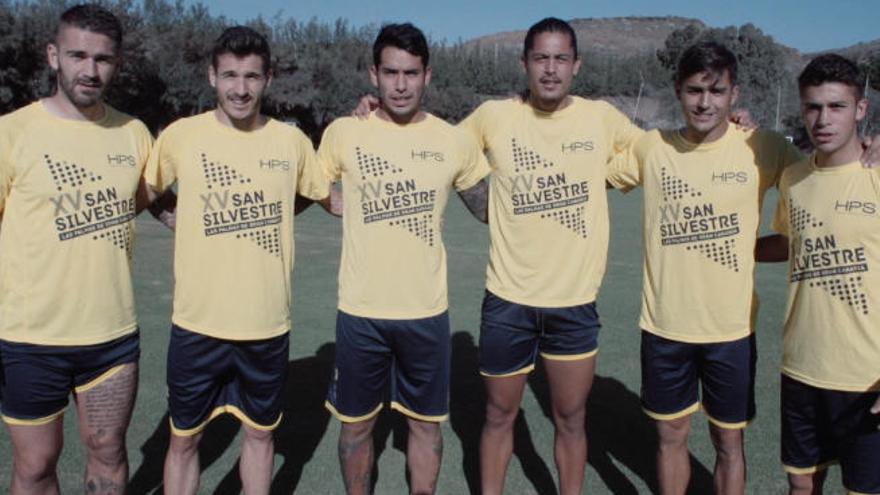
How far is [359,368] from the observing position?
3.46 metres

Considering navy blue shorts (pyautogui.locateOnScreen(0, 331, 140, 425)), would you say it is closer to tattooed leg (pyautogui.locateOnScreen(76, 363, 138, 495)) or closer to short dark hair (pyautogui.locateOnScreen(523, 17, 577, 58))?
tattooed leg (pyautogui.locateOnScreen(76, 363, 138, 495))

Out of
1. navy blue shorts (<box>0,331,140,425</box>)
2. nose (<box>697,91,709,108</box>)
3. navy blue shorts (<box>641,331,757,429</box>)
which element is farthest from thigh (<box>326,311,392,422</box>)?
nose (<box>697,91,709,108</box>)

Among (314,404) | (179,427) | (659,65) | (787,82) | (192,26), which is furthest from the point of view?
(659,65)

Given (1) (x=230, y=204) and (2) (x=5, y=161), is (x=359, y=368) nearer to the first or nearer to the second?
(1) (x=230, y=204)

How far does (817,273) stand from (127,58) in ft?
91.3

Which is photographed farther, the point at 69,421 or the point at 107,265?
the point at 69,421

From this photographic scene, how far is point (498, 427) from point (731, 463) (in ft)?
3.51

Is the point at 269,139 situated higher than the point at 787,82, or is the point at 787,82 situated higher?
the point at 787,82

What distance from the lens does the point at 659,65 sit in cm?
5272

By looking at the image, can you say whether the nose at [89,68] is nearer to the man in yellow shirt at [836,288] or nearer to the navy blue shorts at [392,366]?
the navy blue shorts at [392,366]

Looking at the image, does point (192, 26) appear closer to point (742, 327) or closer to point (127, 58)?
point (127, 58)

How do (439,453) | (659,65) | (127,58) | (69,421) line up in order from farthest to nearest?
(659,65) → (127,58) → (69,421) → (439,453)

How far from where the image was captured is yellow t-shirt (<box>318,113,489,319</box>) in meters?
3.39

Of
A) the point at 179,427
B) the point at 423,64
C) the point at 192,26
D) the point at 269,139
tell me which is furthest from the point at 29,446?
the point at 192,26
